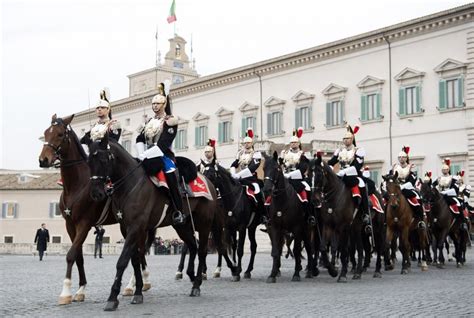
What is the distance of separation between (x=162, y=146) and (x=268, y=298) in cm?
316

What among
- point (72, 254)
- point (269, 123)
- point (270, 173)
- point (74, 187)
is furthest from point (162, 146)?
point (269, 123)

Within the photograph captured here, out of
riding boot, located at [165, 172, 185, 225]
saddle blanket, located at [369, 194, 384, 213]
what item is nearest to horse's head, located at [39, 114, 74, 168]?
riding boot, located at [165, 172, 185, 225]

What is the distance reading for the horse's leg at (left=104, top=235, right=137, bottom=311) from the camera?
10492mm

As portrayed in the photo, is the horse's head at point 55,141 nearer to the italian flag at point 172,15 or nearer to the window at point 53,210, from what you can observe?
the window at point 53,210

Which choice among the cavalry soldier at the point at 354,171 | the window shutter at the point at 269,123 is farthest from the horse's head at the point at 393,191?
the window shutter at the point at 269,123

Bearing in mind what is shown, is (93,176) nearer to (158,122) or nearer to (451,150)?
(158,122)

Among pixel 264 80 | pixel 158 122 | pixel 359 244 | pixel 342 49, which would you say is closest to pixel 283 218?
pixel 359 244

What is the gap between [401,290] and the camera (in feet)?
43.8

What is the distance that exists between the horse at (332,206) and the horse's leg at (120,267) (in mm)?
5402

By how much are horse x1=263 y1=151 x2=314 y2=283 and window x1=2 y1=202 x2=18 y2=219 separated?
53.9m

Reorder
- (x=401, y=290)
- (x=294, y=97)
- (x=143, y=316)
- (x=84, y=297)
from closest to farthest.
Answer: (x=143, y=316) < (x=84, y=297) < (x=401, y=290) < (x=294, y=97)

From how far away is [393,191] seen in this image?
60.9 feet

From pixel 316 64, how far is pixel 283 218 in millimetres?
35986

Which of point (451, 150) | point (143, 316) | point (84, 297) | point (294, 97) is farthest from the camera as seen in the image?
point (294, 97)
